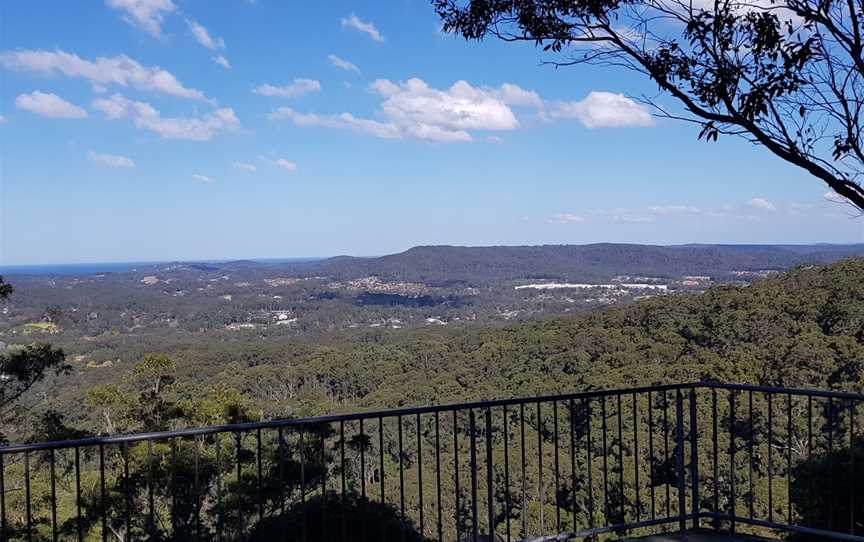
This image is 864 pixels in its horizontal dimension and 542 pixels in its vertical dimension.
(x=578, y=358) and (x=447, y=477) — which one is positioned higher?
(x=578, y=358)

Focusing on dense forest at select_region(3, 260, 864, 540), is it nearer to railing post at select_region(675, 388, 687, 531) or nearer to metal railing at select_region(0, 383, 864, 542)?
metal railing at select_region(0, 383, 864, 542)

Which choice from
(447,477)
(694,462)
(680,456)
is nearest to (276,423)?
(680,456)

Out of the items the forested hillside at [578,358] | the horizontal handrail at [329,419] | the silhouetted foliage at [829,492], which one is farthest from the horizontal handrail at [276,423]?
the forested hillside at [578,358]

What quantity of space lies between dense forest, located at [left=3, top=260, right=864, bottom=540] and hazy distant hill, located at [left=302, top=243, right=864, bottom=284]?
61378 millimetres

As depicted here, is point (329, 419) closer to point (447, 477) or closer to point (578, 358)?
point (447, 477)

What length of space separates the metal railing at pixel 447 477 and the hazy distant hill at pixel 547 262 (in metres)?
81.3

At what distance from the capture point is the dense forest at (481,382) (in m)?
9.28

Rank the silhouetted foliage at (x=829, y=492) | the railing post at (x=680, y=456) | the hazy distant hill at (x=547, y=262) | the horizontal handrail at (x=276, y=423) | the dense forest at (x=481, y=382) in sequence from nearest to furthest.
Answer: the horizontal handrail at (x=276, y=423) → the railing post at (x=680, y=456) → the silhouetted foliage at (x=829, y=492) → the dense forest at (x=481, y=382) → the hazy distant hill at (x=547, y=262)

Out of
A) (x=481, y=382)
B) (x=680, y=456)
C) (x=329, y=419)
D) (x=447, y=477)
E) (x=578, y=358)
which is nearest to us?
(x=329, y=419)

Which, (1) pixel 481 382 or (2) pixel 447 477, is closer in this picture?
(2) pixel 447 477

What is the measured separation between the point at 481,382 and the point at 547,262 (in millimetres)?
90481

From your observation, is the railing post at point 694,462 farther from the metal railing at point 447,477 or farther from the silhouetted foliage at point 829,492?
the silhouetted foliage at point 829,492

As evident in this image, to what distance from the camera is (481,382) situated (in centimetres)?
3164

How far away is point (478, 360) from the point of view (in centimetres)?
3741
